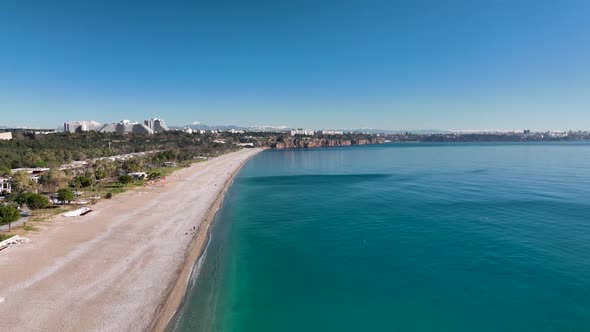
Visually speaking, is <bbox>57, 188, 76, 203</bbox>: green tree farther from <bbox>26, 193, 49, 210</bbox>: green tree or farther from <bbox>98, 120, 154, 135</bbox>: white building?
<bbox>98, 120, 154, 135</bbox>: white building

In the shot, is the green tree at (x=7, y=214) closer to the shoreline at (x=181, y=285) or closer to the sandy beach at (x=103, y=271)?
the sandy beach at (x=103, y=271)

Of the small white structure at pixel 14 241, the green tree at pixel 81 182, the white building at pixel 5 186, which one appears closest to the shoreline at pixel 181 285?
the small white structure at pixel 14 241

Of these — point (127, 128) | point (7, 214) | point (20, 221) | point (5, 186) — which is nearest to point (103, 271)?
point (7, 214)

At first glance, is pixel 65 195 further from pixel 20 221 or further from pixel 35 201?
pixel 20 221

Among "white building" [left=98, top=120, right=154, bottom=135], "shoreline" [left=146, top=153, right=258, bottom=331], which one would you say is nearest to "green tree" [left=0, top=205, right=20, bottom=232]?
"shoreline" [left=146, top=153, right=258, bottom=331]

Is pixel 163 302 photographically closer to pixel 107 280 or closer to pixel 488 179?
pixel 107 280
